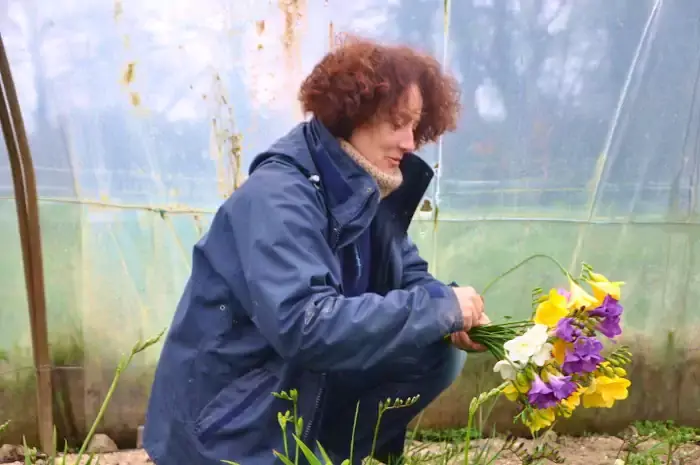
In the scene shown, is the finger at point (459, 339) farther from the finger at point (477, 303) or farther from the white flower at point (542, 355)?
the white flower at point (542, 355)

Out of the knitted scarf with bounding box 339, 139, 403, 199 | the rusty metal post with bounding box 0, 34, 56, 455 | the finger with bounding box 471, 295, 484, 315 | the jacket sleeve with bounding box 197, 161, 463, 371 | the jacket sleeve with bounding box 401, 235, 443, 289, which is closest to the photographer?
the jacket sleeve with bounding box 197, 161, 463, 371

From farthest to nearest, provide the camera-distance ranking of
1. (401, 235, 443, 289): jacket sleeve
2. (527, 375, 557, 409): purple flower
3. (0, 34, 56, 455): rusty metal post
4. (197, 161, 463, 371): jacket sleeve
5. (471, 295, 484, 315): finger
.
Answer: (0, 34, 56, 455): rusty metal post
(401, 235, 443, 289): jacket sleeve
(471, 295, 484, 315): finger
(197, 161, 463, 371): jacket sleeve
(527, 375, 557, 409): purple flower

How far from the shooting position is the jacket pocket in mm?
1192

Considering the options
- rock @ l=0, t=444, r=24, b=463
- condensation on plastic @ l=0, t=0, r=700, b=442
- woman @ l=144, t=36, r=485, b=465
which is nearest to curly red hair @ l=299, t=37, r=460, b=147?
woman @ l=144, t=36, r=485, b=465

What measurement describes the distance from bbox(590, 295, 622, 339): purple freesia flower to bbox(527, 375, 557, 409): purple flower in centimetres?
12

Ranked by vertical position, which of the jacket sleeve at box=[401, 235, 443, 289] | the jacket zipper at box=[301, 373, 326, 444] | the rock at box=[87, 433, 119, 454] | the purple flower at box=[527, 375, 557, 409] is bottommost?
the rock at box=[87, 433, 119, 454]

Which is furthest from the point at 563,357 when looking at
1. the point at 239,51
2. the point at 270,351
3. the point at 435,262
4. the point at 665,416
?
the point at 665,416

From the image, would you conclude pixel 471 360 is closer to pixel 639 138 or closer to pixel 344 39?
pixel 639 138

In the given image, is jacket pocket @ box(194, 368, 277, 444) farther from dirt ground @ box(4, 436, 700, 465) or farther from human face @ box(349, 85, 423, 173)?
dirt ground @ box(4, 436, 700, 465)

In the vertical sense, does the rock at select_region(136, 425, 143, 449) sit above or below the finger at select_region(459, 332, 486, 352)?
below

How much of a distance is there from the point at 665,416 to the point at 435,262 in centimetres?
98

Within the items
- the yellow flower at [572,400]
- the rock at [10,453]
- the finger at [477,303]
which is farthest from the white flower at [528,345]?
the rock at [10,453]

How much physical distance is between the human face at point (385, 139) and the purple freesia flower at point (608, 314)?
494 mm

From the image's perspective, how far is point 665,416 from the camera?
2.38 m
